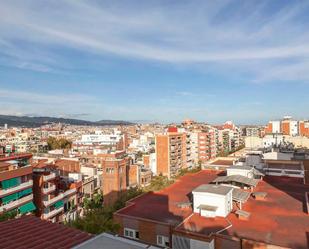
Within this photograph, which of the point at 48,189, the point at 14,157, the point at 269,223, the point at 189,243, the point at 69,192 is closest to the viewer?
the point at 189,243

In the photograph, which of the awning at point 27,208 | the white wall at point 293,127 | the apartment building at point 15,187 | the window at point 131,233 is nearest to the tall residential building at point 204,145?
the white wall at point 293,127

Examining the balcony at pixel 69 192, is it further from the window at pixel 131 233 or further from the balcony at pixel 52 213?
the window at pixel 131 233

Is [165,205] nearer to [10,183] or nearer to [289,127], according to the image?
[10,183]

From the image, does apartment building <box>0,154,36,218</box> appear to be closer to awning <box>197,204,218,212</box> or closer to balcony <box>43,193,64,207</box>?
balcony <box>43,193,64,207</box>

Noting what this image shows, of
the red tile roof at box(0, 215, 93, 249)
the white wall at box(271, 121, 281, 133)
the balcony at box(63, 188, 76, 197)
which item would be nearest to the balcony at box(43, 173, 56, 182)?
the balcony at box(63, 188, 76, 197)

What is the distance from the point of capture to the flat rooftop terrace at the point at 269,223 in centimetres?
1480

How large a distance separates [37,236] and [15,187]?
21.3 meters

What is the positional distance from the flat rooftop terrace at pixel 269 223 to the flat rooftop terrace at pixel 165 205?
1125 millimetres

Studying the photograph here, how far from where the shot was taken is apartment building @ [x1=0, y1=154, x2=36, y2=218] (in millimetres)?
26469

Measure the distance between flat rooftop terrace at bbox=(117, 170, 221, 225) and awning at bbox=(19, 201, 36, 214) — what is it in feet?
38.0

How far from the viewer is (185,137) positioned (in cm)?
7331

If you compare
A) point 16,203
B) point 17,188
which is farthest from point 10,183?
point 16,203

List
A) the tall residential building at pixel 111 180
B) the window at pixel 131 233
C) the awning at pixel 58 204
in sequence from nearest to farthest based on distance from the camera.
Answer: the window at pixel 131 233
the awning at pixel 58 204
the tall residential building at pixel 111 180

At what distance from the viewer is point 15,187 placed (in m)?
27.5
